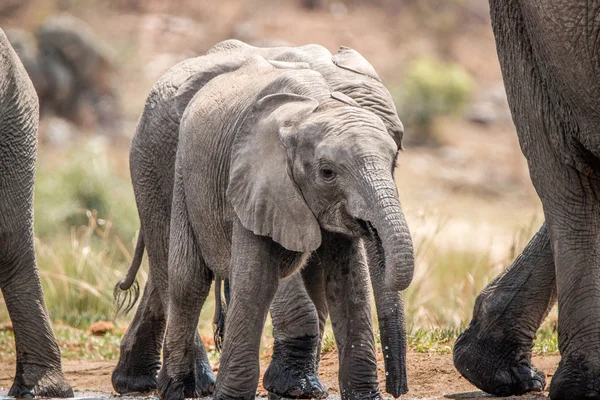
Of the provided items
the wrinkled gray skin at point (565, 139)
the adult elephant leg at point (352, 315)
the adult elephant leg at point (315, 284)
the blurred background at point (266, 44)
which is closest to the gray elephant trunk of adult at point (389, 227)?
the adult elephant leg at point (352, 315)

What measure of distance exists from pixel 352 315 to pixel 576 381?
2.85 feet

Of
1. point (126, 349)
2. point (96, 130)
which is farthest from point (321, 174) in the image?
point (96, 130)

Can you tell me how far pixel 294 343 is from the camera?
5.63 metres

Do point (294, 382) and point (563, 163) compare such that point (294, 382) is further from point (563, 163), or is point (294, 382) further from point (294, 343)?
point (563, 163)

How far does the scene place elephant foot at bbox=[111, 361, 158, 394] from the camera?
6.66 metres

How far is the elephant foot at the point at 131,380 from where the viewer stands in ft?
21.8

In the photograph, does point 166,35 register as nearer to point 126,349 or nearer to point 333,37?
point 333,37

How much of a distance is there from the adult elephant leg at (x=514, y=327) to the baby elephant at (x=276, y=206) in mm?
846

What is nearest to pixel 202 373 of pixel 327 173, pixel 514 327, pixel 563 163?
pixel 514 327

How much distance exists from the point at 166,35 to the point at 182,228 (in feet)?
57.2

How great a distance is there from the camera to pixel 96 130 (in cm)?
1909

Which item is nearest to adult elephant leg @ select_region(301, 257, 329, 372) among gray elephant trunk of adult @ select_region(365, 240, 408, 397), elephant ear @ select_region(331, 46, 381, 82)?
gray elephant trunk of adult @ select_region(365, 240, 408, 397)

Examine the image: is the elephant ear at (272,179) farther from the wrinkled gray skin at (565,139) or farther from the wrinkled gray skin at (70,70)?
the wrinkled gray skin at (70,70)

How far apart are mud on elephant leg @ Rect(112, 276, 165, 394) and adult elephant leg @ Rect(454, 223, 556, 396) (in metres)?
1.60
